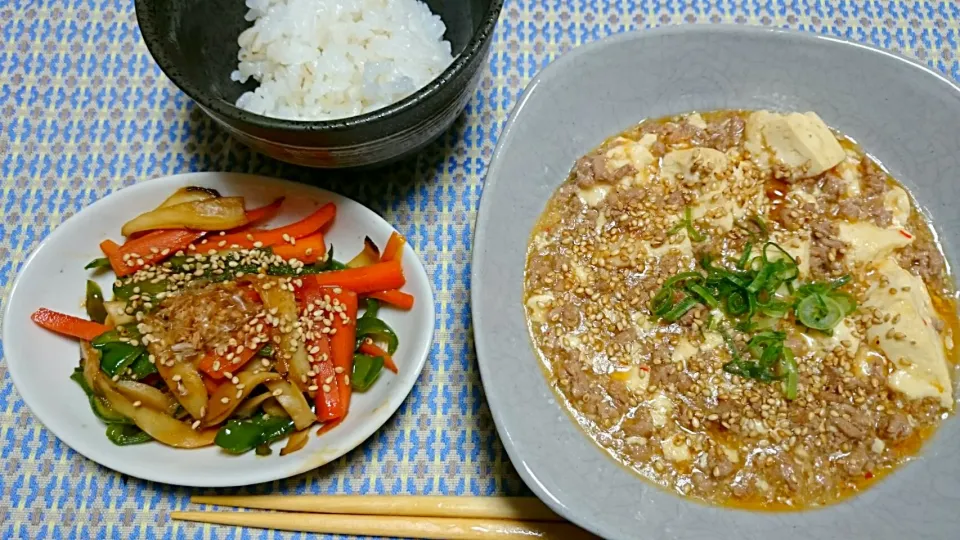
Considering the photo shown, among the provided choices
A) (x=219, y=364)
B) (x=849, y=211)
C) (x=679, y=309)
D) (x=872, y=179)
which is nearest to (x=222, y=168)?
(x=219, y=364)

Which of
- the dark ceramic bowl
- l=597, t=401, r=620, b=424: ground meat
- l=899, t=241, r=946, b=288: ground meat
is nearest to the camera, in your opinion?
the dark ceramic bowl

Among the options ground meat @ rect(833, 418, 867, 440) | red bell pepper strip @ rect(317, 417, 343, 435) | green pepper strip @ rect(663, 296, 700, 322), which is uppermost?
green pepper strip @ rect(663, 296, 700, 322)

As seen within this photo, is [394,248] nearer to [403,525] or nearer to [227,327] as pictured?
[227,327]

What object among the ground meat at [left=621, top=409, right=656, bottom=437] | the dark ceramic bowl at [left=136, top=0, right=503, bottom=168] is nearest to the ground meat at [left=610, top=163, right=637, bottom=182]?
the dark ceramic bowl at [left=136, top=0, right=503, bottom=168]

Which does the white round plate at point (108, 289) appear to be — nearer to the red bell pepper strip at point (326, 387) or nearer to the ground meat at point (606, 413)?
the red bell pepper strip at point (326, 387)

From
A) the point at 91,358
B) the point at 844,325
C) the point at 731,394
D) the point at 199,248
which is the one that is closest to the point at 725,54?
the point at 844,325

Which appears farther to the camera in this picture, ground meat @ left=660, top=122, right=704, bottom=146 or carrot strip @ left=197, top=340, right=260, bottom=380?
ground meat @ left=660, top=122, right=704, bottom=146

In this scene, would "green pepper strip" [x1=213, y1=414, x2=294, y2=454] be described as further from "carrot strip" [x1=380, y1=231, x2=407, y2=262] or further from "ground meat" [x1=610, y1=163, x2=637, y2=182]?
"ground meat" [x1=610, y1=163, x2=637, y2=182]
